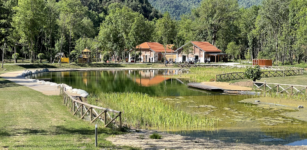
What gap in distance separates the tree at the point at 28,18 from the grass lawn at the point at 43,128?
51.9 meters

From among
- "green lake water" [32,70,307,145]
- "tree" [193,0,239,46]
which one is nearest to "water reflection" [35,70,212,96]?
"green lake water" [32,70,307,145]

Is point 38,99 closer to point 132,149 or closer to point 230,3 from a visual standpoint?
point 132,149

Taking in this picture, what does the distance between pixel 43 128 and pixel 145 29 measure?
92.1 m

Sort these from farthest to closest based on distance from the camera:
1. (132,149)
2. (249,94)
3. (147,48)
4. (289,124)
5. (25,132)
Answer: (147,48), (249,94), (289,124), (25,132), (132,149)

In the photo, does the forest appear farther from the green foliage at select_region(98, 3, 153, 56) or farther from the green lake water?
the green lake water

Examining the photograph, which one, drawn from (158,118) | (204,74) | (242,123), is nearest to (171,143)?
(158,118)

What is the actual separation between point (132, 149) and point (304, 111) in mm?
16612

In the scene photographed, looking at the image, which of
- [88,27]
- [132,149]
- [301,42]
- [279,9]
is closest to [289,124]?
[132,149]

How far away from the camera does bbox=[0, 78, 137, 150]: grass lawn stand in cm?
1206

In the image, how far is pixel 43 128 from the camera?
14602 mm

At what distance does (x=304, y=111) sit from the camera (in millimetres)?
22562

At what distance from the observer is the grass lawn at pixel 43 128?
12062mm

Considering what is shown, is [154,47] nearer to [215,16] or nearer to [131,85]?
[215,16]

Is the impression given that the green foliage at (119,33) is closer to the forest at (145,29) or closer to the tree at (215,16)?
the forest at (145,29)
